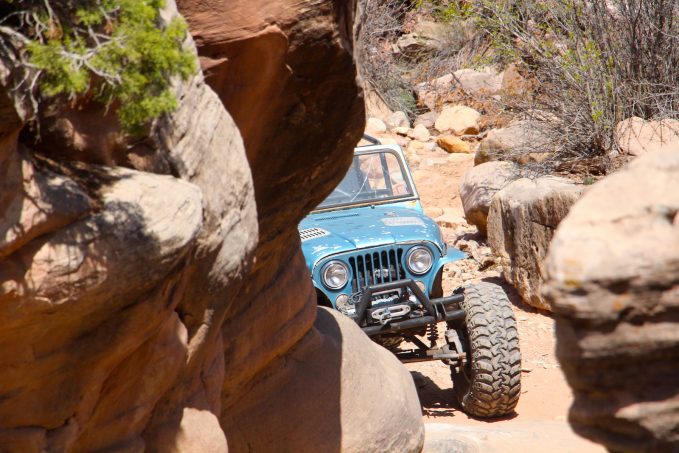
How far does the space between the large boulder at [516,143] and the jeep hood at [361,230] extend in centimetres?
331

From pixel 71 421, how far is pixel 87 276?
2.46 ft

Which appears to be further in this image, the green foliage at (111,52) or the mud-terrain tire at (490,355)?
the mud-terrain tire at (490,355)

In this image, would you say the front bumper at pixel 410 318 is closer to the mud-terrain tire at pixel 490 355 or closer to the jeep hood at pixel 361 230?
the mud-terrain tire at pixel 490 355

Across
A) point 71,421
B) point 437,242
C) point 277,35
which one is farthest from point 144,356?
point 437,242

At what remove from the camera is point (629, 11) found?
1093cm

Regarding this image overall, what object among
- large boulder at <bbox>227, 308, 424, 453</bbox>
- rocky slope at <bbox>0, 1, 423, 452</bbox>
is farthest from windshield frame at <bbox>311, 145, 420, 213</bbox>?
rocky slope at <bbox>0, 1, 423, 452</bbox>

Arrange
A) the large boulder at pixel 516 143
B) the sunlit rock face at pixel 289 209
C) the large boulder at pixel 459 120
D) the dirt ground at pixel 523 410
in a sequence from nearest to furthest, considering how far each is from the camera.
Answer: the sunlit rock face at pixel 289 209, the dirt ground at pixel 523 410, the large boulder at pixel 516 143, the large boulder at pixel 459 120

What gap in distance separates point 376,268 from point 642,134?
12.6ft

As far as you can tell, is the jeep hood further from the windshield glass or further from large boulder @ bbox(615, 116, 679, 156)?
large boulder @ bbox(615, 116, 679, 156)

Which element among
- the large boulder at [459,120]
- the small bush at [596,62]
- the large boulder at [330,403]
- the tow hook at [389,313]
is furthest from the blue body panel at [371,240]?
the large boulder at [459,120]

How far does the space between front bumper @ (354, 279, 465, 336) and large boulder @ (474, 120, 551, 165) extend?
160 inches

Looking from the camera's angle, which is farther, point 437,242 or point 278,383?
point 437,242

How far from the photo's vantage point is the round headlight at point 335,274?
714cm

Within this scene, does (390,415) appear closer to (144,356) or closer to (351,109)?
(351,109)
